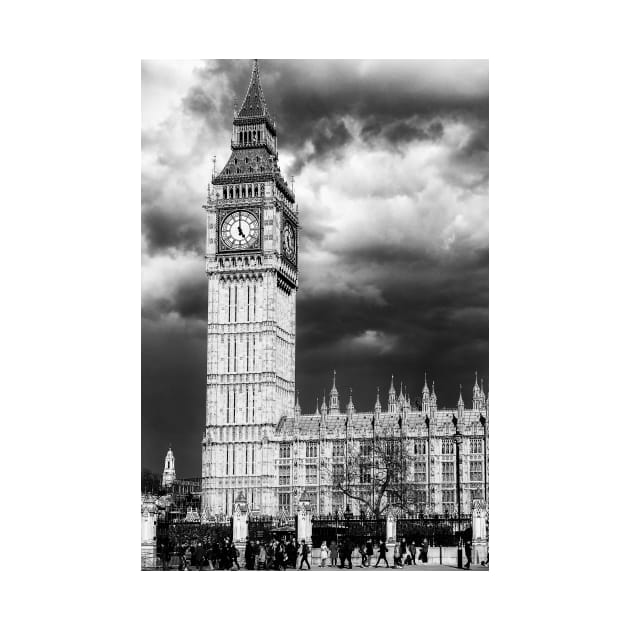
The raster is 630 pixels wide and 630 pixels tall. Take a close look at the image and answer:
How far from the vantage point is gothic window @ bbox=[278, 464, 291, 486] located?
2211 inches

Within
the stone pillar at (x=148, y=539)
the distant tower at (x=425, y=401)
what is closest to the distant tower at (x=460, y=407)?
the distant tower at (x=425, y=401)

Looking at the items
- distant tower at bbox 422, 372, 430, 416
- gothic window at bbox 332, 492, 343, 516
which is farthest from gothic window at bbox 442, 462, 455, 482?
gothic window at bbox 332, 492, 343, 516

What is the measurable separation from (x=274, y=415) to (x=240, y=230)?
29.1ft

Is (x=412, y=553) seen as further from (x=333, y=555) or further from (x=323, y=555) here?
(x=323, y=555)

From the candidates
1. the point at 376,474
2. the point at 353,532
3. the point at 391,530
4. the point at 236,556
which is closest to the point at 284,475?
the point at 376,474

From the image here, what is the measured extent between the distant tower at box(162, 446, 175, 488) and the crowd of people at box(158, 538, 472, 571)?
9011 millimetres

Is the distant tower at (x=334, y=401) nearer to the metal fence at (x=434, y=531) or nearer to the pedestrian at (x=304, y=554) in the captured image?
the metal fence at (x=434, y=531)

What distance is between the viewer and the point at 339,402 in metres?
54.3

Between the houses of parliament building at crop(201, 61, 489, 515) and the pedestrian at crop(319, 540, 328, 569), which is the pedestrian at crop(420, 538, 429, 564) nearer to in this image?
the pedestrian at crop(319, 540, 328, 569)

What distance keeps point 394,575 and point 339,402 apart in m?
25.2

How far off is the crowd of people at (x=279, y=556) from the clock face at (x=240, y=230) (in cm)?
2481
